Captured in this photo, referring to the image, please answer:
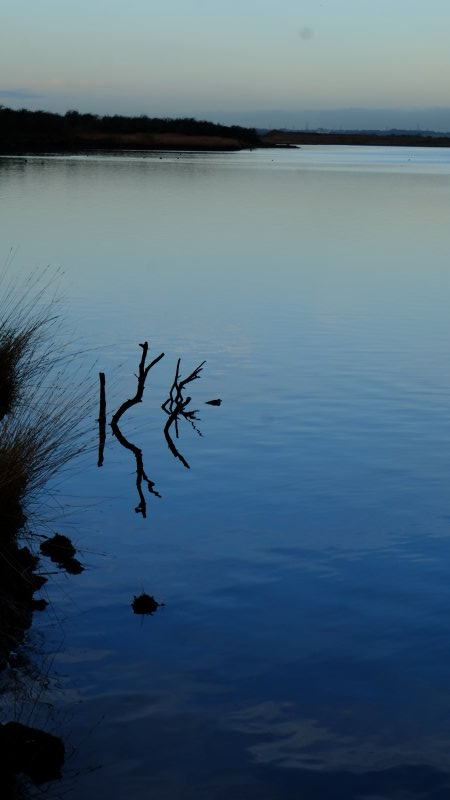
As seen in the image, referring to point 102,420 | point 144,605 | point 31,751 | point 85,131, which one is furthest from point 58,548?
point 85,131

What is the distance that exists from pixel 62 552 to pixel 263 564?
1.34m

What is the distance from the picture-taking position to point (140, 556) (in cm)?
821

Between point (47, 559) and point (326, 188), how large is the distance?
53448 millimetres

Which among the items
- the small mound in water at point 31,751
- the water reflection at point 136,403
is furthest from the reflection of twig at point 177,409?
the small mound in water at point 31,751

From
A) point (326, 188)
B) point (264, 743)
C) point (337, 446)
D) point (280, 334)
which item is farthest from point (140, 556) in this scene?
point (326, 188)

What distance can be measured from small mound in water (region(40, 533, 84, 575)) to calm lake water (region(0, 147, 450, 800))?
105 mm

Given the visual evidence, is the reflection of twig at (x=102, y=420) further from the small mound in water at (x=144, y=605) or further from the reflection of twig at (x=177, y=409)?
the small mound in water at (x=144, y=605)

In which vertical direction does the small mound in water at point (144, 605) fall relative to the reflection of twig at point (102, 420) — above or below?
below

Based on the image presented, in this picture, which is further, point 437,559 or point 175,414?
point 175,414

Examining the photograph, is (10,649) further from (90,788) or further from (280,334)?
(280,334)

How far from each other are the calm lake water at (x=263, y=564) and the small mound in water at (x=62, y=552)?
11 centimetres

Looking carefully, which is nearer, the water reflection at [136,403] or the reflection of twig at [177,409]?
the water reflection at [136,403]

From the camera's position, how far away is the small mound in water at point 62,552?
7.86 meters

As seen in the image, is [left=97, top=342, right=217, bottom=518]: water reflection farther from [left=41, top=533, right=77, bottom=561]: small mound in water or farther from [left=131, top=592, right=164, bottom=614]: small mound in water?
[left=131, top=592, right=164, bottom=614]: small mound in water
